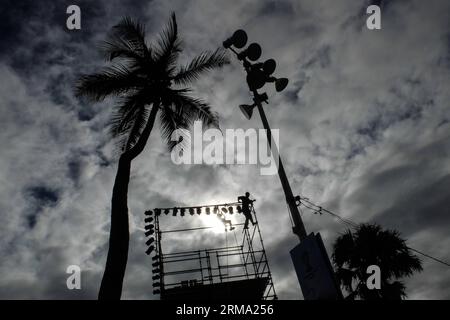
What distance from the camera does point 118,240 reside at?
736 centimetres

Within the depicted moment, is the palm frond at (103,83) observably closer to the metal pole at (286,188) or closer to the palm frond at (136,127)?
the palm frond at (136,127)

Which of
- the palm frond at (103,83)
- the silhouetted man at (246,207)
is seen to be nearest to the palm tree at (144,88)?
the palm frond at (103,83)

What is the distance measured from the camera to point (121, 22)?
37.8 feet

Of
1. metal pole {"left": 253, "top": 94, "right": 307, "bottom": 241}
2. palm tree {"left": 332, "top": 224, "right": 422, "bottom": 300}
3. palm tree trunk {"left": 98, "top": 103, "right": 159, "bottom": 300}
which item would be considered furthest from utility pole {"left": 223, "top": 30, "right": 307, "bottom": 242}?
palm tree {"left": 332, "top": 224, "right": 422, "bottom": 300}

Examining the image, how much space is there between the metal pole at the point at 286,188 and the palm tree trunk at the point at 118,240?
4197 millimetres

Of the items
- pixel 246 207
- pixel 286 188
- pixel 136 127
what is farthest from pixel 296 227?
pixel 246 207

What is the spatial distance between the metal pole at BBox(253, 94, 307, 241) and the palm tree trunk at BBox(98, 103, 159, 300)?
165 inches

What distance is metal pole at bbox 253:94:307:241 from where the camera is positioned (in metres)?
5.77

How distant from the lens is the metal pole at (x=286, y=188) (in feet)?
18.9

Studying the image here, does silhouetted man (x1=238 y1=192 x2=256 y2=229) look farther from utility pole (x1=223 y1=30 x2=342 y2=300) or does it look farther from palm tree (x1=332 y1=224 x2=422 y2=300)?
utility pole (x1=223 y1=30 x2=342 y2=300)

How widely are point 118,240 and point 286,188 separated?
431cm
